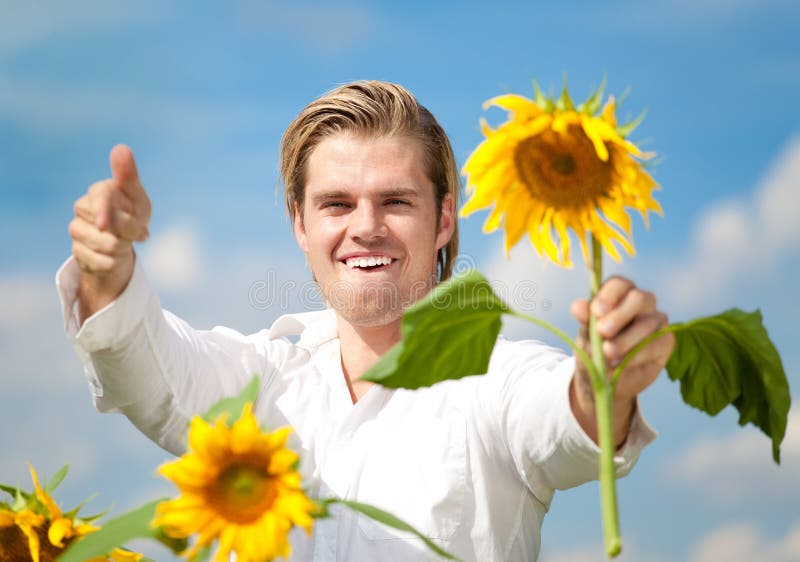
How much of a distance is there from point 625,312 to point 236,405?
757mm

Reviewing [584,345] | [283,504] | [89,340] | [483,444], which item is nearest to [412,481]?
[483,444]

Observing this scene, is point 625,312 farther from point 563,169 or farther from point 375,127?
point 375,127

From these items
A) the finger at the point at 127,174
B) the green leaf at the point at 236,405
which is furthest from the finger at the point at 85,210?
the green leaf at the point at 236,405

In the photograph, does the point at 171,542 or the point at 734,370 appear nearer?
the point at 171,542

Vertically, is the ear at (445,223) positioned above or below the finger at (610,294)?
above

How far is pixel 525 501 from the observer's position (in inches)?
131

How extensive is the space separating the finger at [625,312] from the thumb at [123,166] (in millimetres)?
1351

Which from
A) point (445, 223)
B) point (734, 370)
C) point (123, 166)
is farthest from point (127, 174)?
point (445, 223)

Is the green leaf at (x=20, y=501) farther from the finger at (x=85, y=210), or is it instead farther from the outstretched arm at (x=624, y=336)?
the outstretched arm at (x=624, y=336)

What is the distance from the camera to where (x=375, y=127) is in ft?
13.7

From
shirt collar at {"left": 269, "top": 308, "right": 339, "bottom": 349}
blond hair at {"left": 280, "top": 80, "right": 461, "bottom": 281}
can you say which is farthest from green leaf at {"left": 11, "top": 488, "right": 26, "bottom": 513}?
blond hair at {"left": 280, "top": 80, "right": 461, "bottom": 281}

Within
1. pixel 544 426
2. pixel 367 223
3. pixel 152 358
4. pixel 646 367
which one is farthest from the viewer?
pixel 367 223

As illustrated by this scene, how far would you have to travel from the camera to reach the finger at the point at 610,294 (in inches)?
63.2

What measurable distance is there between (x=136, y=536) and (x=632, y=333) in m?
1.02
